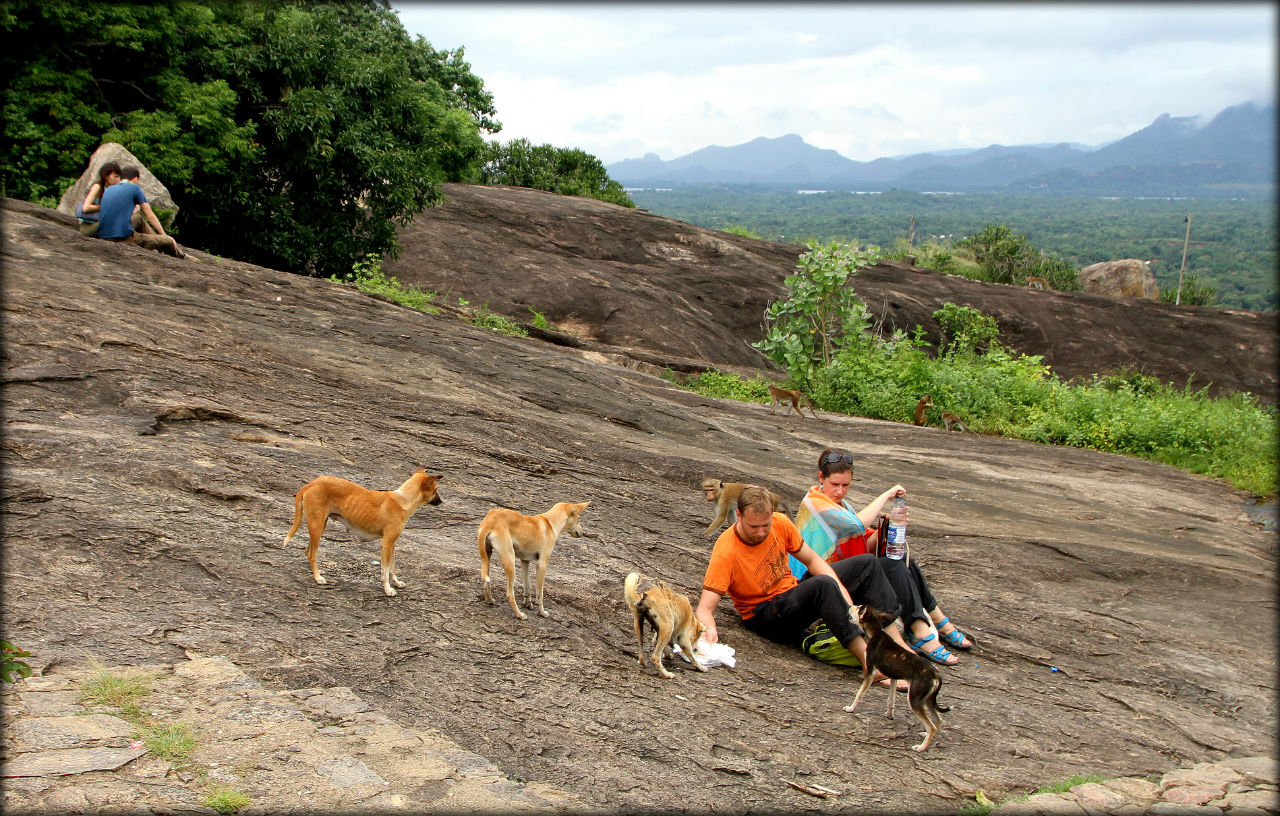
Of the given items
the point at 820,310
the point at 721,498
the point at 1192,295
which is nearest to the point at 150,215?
the point at 721,498

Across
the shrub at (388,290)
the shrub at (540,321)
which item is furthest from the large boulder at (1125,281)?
the shrub at (388,290)

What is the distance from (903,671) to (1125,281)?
44.8 meters

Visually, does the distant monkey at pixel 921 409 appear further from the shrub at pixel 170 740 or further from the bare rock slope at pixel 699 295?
the shrub at pixel 170 740

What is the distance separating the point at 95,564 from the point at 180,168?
472 inches

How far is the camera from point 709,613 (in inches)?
236

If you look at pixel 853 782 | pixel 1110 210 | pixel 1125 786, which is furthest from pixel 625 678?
pixel 1110 210

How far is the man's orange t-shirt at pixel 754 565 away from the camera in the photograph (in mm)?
6195

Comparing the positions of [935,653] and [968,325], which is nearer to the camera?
[935,653]

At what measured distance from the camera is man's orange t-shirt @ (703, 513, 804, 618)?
6195 millimetres

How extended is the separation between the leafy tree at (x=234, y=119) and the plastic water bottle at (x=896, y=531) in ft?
44.0

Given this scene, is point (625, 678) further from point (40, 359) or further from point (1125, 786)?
point (40, 359)

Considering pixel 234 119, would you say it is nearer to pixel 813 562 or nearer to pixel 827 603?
pixel 813 562

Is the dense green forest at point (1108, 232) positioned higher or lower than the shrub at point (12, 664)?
higher

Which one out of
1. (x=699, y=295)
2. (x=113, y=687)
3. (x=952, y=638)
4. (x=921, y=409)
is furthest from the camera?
(x=699, y=295)
